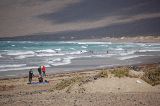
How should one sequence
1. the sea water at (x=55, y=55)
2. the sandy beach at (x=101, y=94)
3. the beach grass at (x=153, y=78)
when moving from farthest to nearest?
1. the sea water at (x=55, y=55)
2. the beach grass at (x=153, y=78)
3. the sandy beach at (x=101, y=94)

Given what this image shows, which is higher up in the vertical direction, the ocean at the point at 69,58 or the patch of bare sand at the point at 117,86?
the ocean at the point at 69,58

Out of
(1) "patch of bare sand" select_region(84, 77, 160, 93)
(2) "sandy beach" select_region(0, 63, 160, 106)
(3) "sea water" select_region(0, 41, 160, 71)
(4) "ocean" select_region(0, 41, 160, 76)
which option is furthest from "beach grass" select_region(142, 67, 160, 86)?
(3) "sea water" select_region(0, 41, 160, 71)

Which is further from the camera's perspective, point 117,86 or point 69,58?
point 69,58

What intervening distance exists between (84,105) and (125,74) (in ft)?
19.7

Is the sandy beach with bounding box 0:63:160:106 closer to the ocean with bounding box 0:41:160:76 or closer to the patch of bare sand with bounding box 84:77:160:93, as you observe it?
the patch of bare sand with bounding box 84:77:160:93

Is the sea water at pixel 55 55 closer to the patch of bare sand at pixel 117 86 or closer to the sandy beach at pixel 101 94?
A: the sandy beach at pixel 101 94

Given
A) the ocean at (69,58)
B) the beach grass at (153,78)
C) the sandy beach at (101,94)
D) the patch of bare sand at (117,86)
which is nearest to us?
the sandy beach at (101,94)

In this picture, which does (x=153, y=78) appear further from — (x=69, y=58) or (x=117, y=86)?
(x=69, y=58)

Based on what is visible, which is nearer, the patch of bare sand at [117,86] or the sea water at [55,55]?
the patch of bare sand at [117,86]

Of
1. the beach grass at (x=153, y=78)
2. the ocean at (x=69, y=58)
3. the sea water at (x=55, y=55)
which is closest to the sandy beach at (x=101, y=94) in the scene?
the beach grass at (x=153, y=78)

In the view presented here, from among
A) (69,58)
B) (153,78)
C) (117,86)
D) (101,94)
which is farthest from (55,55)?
(101,94)

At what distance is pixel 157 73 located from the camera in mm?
16469

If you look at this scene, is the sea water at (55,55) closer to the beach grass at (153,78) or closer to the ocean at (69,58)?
the ocean at (69,58)

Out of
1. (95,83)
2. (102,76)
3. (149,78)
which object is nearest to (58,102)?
(95,83)
